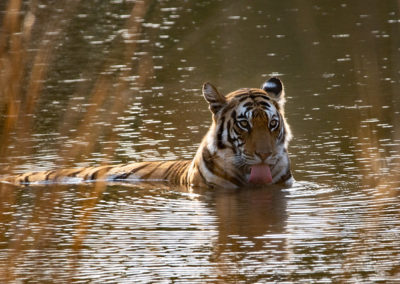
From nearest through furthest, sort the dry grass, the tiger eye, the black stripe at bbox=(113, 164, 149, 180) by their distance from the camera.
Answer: the dry grass < the tiger eye < the black stripe at bbox=(113, 164, 149, 180)

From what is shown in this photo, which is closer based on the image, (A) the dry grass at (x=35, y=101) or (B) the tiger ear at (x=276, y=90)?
(A) the dry grass at (x=35, y=101)

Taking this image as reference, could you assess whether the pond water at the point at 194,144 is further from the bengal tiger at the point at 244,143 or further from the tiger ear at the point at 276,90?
the tiger ear at the point at 276,90

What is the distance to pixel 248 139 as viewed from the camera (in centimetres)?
710

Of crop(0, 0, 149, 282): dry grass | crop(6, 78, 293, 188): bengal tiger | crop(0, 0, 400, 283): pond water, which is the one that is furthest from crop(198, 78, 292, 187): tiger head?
crop(0, 0, 149, 282): dry grass

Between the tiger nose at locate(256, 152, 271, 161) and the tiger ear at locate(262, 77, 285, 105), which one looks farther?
the tiger ear at locate(262, 77, 285, 105)

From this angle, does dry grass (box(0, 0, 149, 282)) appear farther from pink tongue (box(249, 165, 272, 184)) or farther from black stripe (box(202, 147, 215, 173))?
A: pink tongue (box(249, 165, 272, 184))

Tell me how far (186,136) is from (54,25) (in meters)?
5.86

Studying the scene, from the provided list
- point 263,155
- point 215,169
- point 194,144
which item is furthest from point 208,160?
point 194,144

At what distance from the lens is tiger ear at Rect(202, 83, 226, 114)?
7.38 metres

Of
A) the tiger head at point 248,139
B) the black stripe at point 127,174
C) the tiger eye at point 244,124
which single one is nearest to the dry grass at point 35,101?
the black stripe at point 127,174

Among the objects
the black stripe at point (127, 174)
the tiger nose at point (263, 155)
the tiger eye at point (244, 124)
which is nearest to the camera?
the tiger nose at point (263, 155)

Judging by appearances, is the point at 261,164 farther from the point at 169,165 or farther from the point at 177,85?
the point at 177,85

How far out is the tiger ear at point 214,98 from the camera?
291 inches

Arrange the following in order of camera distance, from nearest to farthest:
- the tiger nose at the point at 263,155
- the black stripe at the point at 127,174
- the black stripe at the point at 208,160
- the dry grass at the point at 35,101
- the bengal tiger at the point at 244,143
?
the dry grass at the point at 35,101
the tiger nose at the point at 263,155
the bengal tiger at the point at 244,143
the black stripe at the point at 208,160
the black stripe at the point at 127,174
